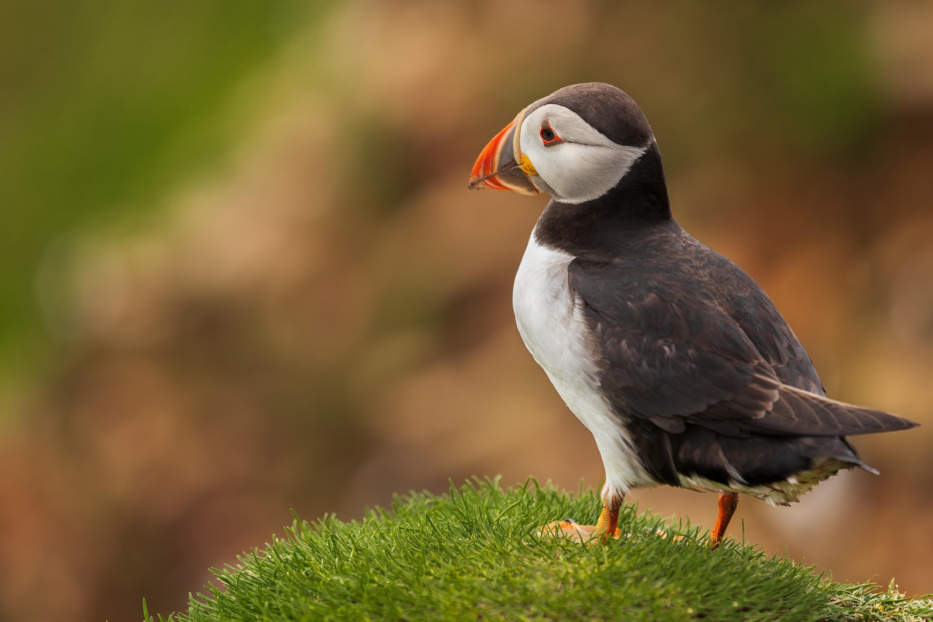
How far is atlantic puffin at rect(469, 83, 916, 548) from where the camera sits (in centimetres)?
320

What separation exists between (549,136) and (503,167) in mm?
268

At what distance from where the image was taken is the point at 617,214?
3.75 meters

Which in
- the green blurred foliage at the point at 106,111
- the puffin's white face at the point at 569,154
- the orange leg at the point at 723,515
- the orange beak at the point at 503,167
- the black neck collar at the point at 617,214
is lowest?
the orange leg at the point at 723,515

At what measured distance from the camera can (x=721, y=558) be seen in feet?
11.7

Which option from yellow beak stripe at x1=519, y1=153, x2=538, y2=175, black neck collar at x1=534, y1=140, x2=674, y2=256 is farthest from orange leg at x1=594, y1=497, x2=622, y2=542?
yellow beak stripe at x1=519, y1=153, x2=538, y2=175

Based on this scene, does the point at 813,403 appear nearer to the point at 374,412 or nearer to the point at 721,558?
the point at 721,558

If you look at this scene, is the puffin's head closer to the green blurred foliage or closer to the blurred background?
the blurred background

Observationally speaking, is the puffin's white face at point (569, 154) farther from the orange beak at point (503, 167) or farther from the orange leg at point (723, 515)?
the orange leg at point (723, 515)

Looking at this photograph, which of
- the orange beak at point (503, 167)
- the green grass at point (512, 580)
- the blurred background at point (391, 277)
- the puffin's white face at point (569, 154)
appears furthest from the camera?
the blurred background at point (391, 277)

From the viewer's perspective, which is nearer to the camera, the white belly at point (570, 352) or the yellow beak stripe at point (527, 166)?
the white belly at point (570, 352)

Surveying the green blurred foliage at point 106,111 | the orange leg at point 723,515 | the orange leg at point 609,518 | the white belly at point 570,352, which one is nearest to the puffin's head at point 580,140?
the white belly at point 570,352

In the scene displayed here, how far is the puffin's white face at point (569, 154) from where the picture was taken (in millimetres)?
3605

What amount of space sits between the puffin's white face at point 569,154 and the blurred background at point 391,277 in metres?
3.80

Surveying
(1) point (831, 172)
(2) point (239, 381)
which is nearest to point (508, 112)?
(1) point (831, 172)
